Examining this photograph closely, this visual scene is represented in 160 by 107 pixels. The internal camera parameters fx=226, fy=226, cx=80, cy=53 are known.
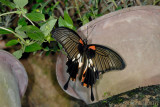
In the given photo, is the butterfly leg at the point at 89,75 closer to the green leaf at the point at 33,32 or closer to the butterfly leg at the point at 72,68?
the butterfly leg at the point at 72,68

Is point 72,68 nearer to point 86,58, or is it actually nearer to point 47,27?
point 86,58

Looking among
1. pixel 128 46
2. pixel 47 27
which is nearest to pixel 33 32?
pixel 47 27

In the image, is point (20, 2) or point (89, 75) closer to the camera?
point (20, 2)

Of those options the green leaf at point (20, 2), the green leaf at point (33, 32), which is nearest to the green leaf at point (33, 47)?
the green leaf at point (33, 32)

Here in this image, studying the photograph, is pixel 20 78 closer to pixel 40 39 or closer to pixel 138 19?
pixel 40 39

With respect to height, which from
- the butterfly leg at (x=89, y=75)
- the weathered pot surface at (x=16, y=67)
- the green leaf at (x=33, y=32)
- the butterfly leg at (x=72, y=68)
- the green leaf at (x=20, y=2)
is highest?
the green leaf at (x=20, y=2)

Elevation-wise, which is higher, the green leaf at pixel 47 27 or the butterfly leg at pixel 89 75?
the green leaf at pixel 47 27

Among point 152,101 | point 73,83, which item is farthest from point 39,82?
point 152,101
